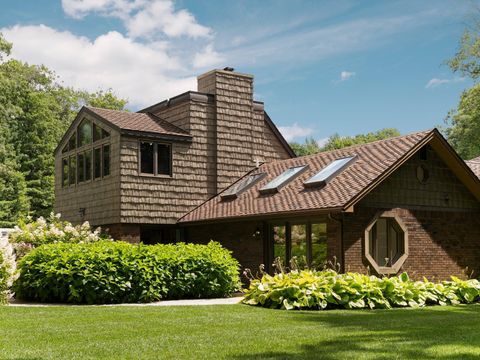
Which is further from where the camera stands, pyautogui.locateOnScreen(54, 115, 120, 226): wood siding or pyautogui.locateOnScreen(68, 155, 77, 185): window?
pyautogui.locateOnScreen(68, 155, 77, 185): window

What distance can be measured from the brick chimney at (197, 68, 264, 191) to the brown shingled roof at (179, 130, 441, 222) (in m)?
1.96

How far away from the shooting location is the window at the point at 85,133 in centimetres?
2352

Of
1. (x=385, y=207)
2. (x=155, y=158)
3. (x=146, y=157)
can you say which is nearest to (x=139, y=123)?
(x=146, y=157)

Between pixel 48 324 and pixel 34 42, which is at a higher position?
pixel 34 42

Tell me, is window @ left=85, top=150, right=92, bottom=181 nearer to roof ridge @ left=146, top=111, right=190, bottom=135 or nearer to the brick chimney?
roof ridge @ left=146, top=111, right=190, bottom=135

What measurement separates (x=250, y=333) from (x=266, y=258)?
32.8 ft

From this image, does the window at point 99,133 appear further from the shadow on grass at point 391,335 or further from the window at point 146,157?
the shadow on grass at point 391,335

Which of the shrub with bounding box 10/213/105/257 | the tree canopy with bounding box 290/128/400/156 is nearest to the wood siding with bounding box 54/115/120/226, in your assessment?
the shrub with bounding box 10/213/105/257

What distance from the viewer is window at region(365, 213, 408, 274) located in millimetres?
17703

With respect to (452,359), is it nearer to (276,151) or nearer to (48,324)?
(48,324)

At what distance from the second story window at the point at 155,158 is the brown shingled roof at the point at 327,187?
1.74 m

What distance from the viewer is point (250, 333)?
31.0 ft

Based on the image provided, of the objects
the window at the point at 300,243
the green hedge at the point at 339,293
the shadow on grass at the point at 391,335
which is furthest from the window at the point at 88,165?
the shadow on grass at the point at 391,335

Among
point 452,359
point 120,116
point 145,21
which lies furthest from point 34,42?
point 452,359
